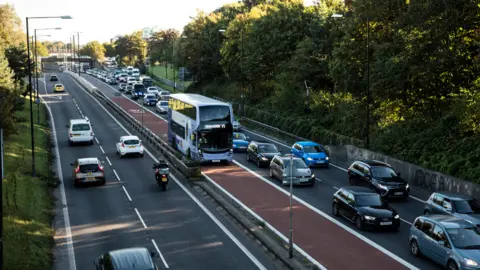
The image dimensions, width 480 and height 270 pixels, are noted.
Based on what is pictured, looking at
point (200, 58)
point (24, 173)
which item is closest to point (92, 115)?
point (200, 58)

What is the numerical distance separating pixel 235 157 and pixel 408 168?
45.6ft

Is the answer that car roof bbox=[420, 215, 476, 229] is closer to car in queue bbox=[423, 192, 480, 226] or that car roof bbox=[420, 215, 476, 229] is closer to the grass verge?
car in queue bbox=[423, 192, 480, 226]

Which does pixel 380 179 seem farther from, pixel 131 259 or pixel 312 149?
pixel 131 259

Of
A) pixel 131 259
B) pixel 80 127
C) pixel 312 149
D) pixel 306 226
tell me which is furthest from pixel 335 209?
pixel 80 127

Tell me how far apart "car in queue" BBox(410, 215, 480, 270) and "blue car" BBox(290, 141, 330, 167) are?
18596 millimetres

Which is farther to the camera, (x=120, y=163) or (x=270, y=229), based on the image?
(x=120, y=163)

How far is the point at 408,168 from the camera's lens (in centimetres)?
3444

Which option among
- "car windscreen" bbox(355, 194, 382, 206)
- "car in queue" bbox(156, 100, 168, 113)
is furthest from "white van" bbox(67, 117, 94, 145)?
"car windscreen" bbox(355, 194, 382, 206)

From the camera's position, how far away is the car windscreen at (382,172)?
3077cm

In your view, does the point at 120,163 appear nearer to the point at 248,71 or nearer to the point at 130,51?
the point at 248,71

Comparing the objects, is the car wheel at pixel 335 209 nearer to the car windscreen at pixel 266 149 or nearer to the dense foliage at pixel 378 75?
the dense foliage at pixel 378 75

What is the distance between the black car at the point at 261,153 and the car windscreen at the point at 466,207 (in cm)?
1670

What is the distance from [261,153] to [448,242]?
21442mm

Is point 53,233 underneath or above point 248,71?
underneath
